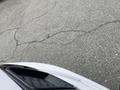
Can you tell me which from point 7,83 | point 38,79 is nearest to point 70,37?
point 38,79

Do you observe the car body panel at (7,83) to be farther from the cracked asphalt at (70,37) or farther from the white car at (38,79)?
the cracked asphalt at (70,37)

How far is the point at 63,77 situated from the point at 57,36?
2.88 metres

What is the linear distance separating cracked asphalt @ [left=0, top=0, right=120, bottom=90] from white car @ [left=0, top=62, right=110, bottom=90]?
1.18 m

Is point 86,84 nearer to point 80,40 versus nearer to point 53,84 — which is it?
point 53,84

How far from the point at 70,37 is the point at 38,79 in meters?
2.84

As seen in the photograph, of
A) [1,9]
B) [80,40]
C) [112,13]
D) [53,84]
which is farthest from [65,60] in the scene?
[1,9]

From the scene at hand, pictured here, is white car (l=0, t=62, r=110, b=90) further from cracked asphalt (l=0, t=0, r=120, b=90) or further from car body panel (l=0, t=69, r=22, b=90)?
cracked asphalt (l=0, t=0, r=120, b=90)

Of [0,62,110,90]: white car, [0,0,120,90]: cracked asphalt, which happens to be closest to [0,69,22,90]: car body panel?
[0,62,110,90]: white car

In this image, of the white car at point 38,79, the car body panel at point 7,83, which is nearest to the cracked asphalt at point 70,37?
the white car at point 38,79

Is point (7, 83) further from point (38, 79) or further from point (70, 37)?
point (70, 37)

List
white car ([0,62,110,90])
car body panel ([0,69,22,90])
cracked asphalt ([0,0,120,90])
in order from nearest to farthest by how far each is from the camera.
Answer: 1. car body panel ([0,69,22,90])
2. white car ([0,62,110,90])
3. cracked asphalt ([0,0,120,90])

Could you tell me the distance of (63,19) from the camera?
274 inches

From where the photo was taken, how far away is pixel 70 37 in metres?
6.25

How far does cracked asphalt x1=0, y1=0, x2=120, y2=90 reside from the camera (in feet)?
17.2
